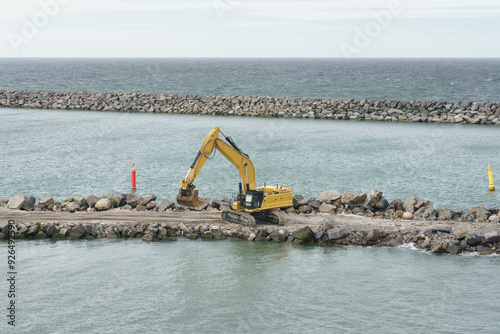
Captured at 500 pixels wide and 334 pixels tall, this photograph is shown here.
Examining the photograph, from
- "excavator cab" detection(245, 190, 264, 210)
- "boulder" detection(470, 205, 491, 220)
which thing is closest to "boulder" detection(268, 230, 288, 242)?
"excavator cab" detection(245, 190, 264, 210)

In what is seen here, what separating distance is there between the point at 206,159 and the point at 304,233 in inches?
162

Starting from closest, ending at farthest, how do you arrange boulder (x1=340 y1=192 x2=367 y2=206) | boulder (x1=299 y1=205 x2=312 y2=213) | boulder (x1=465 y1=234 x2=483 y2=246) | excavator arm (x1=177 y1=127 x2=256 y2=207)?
1. boulder (x1=465 y1=234 x2=483 y2=246)
2. excavator arm (x1=177 y1=127 x2=256 y2=207)
3. boulder (x1=299 y1=205 x2=312 y2=213)
4. boulder (x1=340 y1=192 x2=367 y2=206)

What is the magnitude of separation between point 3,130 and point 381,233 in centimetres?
3596

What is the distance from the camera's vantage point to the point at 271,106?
57.2 meters

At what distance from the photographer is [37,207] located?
22.5 m

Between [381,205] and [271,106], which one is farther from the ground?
[271,106]

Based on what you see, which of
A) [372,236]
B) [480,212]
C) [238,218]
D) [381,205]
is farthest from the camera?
[381,205]

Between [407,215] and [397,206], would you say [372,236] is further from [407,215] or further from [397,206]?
[397,206]

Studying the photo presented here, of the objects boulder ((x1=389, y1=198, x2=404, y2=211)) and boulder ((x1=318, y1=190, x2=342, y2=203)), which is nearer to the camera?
boulder ((x1=389, y1=198, x2=404, y2=211))

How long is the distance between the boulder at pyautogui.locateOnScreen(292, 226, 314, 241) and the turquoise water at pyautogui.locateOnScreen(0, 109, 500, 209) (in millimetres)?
6610

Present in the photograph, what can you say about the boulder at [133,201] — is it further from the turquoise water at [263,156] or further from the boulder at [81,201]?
the turquoise water at [263,156]

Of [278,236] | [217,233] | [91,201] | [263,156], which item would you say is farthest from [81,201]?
[263,156]

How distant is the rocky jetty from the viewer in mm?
18906

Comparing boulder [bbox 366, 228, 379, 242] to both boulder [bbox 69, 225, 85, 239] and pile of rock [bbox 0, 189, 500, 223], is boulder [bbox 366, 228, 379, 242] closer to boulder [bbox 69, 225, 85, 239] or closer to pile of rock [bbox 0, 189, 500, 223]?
pile of rock [bbox 0, 189, 500, 223]
